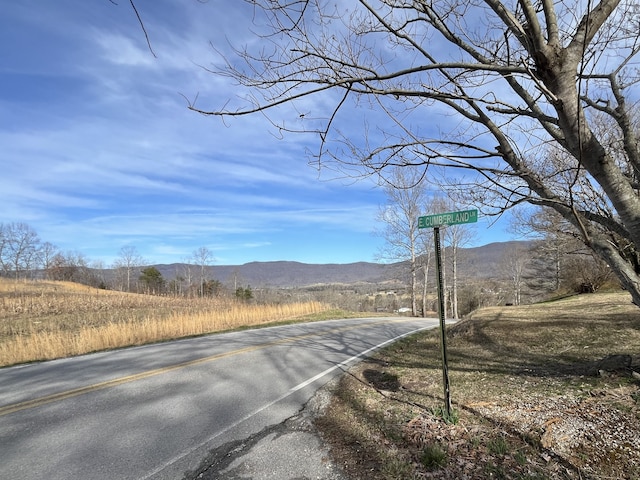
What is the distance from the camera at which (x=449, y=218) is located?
14.7ft

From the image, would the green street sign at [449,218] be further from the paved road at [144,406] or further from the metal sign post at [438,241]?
the paved road at [144,406]

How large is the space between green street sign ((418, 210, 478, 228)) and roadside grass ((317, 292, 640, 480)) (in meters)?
2.31

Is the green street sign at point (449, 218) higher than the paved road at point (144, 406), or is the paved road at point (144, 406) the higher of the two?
the green street sign at point (449, 218)

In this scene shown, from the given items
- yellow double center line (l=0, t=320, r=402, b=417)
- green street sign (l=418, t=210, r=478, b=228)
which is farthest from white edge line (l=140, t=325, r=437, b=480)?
green street sign (l=418, t=210, r=478, b=228)

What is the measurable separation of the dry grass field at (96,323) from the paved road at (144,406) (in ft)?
5.31

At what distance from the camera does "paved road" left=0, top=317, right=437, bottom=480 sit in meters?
3.65

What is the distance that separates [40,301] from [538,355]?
29.8m

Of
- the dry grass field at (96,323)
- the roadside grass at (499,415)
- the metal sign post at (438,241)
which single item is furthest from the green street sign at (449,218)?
the dry grass field at (96,323)

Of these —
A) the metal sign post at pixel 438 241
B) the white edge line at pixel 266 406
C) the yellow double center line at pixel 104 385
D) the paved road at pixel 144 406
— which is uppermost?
the metal sign post at pixel 438 241

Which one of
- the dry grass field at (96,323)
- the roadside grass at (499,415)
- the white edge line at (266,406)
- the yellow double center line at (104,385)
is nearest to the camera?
the roadside grass at (499,415)

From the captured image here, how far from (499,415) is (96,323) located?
18.6 metres

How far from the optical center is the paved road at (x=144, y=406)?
3646mm

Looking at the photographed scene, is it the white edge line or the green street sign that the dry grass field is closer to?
the white edge line

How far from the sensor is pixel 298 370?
7488mm
